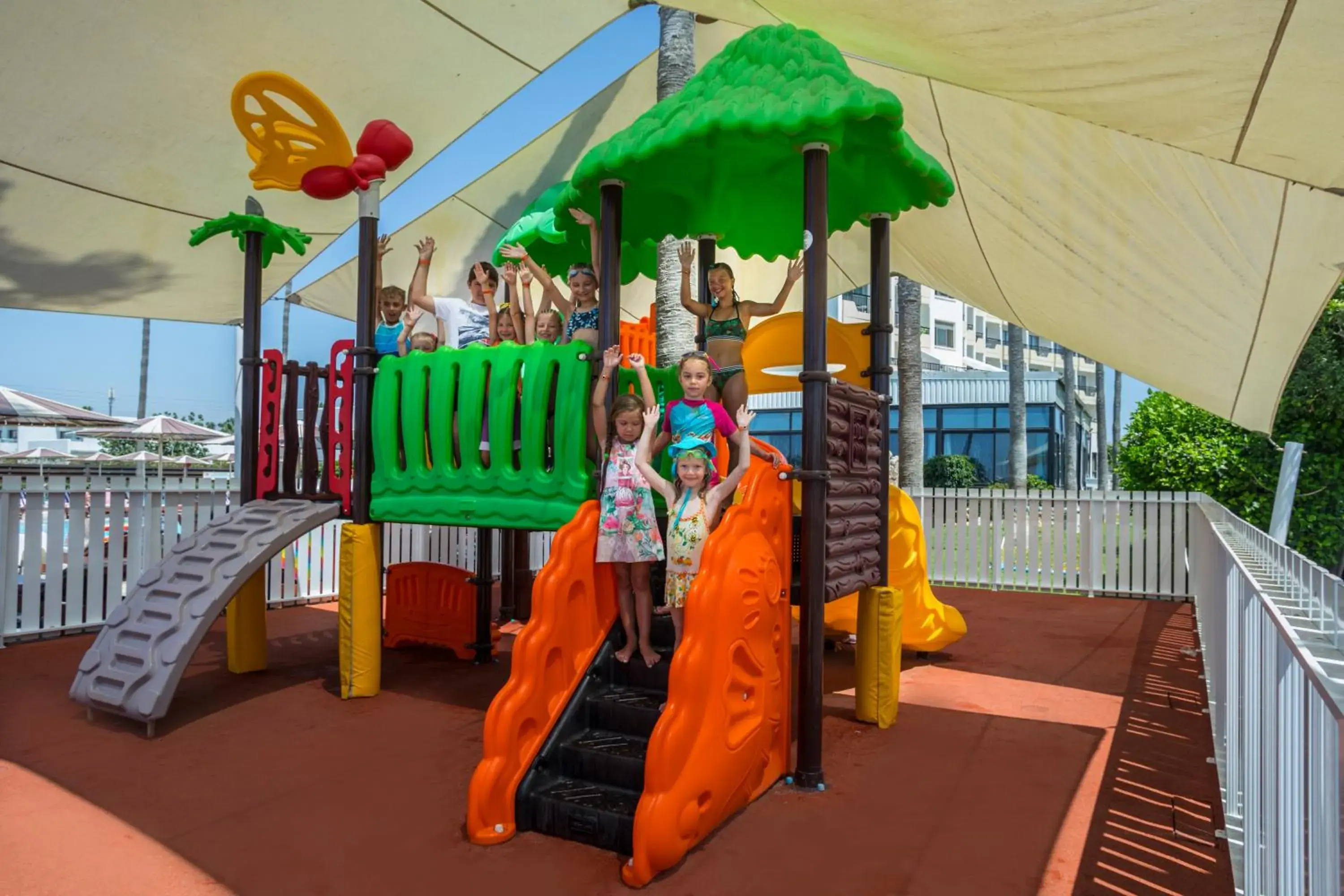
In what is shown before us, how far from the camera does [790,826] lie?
403 centimetres

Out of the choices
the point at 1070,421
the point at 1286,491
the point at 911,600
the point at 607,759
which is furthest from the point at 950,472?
the point at 607,759

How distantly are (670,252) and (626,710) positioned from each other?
6848 millimetres

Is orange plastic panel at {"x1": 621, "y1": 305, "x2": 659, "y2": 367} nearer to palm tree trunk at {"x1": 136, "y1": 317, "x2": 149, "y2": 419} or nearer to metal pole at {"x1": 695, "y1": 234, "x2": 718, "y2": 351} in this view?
metal pole at {"x1": 695, "y1": 234, "x2": 718, "y2": 351}

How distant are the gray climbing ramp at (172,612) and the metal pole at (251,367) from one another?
2.36ft

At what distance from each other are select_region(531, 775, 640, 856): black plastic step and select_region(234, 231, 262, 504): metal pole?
437 centimetres

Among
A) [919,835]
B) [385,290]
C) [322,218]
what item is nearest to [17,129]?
[322,218]

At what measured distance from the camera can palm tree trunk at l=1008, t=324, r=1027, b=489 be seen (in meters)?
23.8

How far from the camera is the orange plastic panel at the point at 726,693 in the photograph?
3578 millimetres

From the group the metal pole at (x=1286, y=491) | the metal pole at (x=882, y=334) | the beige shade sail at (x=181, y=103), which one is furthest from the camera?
the metal pole at (x=1286, y=491)

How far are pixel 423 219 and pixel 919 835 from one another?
11.7 metres

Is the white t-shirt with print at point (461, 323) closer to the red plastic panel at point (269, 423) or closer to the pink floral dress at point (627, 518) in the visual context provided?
the red plastic panel at point (269, 423)

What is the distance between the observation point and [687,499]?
14.9 feet

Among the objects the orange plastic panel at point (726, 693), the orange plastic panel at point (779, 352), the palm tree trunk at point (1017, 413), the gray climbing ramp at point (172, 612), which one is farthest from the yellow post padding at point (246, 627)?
the palm tree trunk at point (1017, 413)

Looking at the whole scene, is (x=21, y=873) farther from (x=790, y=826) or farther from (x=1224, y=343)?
(x=1224, y=343)
